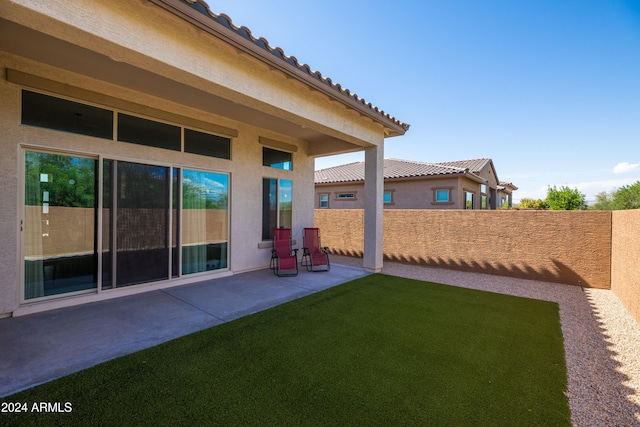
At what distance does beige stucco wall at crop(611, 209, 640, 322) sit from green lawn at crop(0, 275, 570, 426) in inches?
72.3

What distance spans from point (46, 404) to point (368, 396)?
2867 mm

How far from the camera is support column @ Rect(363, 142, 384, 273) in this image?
7703 millimetres

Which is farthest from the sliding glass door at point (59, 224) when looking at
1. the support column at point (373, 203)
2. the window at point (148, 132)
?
the support column at point (373, 203)

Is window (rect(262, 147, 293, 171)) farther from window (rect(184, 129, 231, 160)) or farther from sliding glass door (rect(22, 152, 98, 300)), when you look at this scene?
sliding glass door (rect(22, 152, 98, 300))

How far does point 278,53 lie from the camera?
4.35 meters

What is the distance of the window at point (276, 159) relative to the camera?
26.7ft

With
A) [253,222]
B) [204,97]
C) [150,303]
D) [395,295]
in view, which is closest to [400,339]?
[395,295]

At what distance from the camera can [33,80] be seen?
4.30m

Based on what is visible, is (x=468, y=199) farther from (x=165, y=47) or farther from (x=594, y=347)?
(x=165, y=47)

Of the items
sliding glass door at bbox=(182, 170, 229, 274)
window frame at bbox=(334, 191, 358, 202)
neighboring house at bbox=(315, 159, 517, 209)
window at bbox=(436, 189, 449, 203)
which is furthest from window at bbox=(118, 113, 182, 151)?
window at bbox=(436, 189, 449, 203)

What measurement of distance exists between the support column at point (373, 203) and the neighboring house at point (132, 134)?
0.33 m

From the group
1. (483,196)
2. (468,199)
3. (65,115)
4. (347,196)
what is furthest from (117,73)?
(483,196)

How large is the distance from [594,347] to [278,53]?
6318mm

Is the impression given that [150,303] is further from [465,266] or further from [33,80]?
[465,266]
